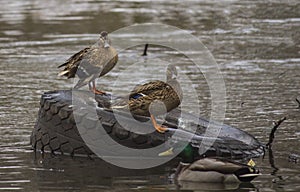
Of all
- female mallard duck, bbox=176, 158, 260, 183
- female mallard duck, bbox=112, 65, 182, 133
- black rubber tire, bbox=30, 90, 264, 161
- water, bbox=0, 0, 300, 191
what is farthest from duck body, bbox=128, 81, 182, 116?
female mallard duck, bbox=176, 158, 260, 183

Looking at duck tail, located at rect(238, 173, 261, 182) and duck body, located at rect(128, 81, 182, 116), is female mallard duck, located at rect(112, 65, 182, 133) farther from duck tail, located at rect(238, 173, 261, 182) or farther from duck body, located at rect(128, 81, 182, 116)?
duck tail, located at rect(238, 173, 261, 182)

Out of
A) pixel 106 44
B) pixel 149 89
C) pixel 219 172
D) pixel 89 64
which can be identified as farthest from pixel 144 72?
pixel 219 172

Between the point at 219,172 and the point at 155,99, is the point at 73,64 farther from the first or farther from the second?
the point at 219,172

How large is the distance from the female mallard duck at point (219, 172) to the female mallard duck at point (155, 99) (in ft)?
4.27

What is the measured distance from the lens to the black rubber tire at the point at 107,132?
9227mm

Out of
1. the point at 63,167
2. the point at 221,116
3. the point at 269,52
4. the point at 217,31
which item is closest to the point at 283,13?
the point at 217,31

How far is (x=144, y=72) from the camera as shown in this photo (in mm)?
14398

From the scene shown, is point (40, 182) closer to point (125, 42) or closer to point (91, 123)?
point (91, 123)

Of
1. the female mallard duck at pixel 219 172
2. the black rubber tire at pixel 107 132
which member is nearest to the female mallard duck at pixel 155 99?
the black rubber tire at pixel 107 132

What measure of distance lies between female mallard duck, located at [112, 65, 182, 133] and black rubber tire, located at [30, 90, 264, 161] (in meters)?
0.25

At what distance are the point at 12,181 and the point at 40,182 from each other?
28cm

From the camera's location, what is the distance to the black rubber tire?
923 cm

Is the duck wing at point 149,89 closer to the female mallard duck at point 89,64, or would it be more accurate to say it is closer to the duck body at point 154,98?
the duck body at point 154,98

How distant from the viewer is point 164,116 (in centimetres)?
1006
